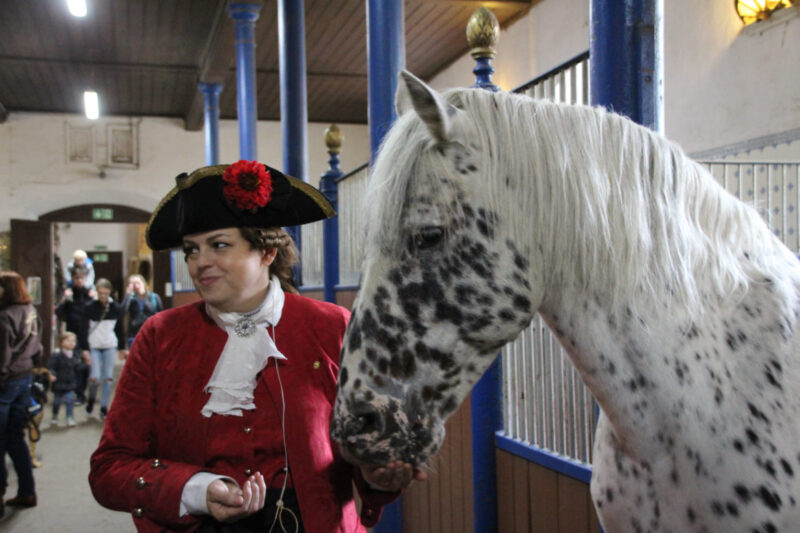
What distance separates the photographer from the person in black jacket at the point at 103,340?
693 centimetres

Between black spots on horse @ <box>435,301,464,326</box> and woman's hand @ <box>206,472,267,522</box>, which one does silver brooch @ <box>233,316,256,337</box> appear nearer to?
woman's hand @ <box>206,472,267,522</box>

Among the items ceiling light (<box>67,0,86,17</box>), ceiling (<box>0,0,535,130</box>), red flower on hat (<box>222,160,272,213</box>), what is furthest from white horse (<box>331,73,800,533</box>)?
ceiling (<box>0,0,535,130</box>)

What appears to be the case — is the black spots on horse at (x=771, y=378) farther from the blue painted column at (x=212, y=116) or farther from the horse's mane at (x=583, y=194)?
the blue painted column at (x=212, y=116)

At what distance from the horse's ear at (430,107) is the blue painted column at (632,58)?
0.73 m

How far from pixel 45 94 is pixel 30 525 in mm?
9450

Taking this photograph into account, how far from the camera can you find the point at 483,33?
221cm

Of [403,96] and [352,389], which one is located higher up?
[403,96]

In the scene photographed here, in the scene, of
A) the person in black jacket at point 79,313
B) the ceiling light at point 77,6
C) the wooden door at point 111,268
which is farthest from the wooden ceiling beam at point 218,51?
the wooden door at point 111,268

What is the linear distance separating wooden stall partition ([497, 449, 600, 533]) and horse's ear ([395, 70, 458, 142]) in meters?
1.34

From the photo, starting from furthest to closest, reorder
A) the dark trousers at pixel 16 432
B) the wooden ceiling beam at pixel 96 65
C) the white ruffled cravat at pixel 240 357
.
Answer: the wooden ceiling beam at pixel 96 65, the dark trousers at pixel 16 432, the white ruffled cravat at pixel 240 357

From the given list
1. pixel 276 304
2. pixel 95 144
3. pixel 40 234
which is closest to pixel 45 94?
pixel 95 144

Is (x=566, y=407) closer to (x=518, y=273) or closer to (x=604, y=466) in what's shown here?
(x=604, y=466)

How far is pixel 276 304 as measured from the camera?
1.46 m

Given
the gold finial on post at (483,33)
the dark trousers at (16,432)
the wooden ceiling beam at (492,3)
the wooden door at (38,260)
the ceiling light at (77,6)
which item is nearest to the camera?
the gold finial on post at (483,33)
